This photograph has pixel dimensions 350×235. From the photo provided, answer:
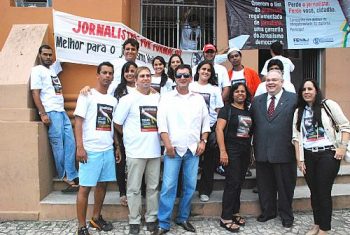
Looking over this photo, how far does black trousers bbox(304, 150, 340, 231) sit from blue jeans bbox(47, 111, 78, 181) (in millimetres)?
3112

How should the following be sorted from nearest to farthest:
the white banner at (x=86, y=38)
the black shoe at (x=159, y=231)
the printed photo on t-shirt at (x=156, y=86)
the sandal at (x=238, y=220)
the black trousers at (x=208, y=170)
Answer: the black shoe at (x=159, y=231)
the sandal at (x=238, y=220)
the black trousers at (x=208, y=170)
the printed photo on t-shirt at (x=156, y=86)
the white banner at (x=86, y=38)

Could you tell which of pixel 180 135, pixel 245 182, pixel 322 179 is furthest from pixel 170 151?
pixel 245 182

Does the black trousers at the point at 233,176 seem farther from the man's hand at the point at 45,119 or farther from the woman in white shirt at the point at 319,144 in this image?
the man's hand at the point at 45,119

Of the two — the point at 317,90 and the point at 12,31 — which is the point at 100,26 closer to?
the point at 12,31

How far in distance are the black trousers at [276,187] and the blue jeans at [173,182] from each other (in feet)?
3.08

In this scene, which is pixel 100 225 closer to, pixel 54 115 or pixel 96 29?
pixel 54 115

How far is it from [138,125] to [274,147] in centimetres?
164

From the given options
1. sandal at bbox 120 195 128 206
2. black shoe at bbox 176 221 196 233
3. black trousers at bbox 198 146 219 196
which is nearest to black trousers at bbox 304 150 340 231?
black trousers at bbox 198 146 219 196

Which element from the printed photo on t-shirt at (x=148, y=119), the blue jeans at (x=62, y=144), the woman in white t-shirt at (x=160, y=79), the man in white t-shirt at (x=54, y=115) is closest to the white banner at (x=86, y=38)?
the man in white t-shirt at (x=54, y=115)

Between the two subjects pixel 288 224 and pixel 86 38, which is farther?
pixel 86 38

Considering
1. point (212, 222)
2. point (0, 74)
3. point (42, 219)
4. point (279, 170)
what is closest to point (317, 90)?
point (279, 170)

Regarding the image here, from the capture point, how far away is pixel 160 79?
4.70 m

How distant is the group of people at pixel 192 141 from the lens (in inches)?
150

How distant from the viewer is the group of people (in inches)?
150
